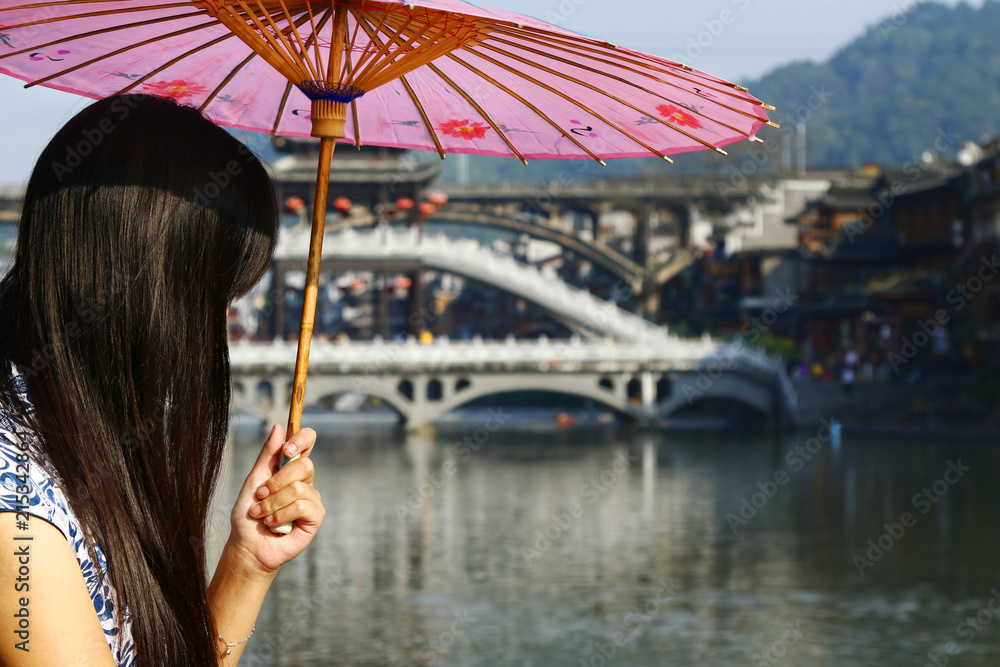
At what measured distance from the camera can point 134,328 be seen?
182cm

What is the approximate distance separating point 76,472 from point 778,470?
26882mm

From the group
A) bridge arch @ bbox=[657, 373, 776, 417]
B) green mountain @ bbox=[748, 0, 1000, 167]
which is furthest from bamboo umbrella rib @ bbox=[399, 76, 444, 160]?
green mountain @ bbox=[748, 0, 1000, 167]

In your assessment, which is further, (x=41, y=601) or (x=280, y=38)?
(x=280, y=38)

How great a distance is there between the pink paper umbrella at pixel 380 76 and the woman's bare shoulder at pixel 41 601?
0.77 meters

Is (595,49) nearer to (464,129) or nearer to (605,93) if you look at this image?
(605,93)

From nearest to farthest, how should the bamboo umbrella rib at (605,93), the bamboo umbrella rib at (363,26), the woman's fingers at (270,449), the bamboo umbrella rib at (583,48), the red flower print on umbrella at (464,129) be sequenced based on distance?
the woman's fingers at (270,449)
the bamboo umbrella rib at (363,26)
the bamboo umbrella rib at (583,48)
the bamboo umbrella rib at (605,93)
the red flower print on umbrella at (464,129)

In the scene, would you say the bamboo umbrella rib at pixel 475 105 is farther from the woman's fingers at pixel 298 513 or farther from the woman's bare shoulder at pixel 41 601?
the woman's bare shoulder at pixel 41 601

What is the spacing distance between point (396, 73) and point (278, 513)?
1.11 m

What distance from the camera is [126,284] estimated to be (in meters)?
1.80

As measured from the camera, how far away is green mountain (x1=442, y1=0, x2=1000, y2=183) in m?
128

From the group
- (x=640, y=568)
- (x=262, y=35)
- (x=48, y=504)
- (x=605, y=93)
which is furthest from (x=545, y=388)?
(x=48, y=504)

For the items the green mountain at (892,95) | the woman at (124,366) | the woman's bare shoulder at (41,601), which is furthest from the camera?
the green mountain at (892,95)

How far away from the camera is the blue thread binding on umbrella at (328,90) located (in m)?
2.62

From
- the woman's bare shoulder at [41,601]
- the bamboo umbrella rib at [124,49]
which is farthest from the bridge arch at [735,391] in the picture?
the woman's bare shoulder at [41,601]
